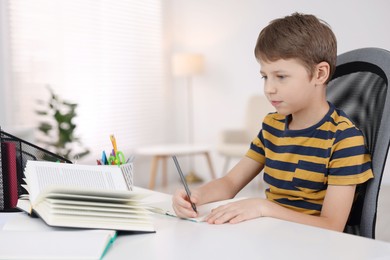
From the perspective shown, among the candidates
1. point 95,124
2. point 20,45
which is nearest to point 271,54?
point 20,45

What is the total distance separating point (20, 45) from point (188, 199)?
11.4 ft

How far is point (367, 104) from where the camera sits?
1264mm

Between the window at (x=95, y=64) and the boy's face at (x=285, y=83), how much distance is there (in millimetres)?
3315

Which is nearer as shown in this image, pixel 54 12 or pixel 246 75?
pixel 54 12

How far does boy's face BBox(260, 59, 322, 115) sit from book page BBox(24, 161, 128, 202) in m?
0.37

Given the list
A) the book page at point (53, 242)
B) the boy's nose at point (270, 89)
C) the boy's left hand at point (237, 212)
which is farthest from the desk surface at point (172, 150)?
the book page at point (53, 242)

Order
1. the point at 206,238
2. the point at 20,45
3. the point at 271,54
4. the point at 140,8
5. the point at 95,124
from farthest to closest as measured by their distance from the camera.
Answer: the point at 140,8 < the point at 95,124 < the point at 20,45 < the point at 271,54 < the point at 206,238

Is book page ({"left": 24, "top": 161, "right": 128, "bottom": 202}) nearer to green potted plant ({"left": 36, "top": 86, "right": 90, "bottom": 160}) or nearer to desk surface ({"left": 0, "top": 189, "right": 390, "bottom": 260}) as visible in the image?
desk surface ({"left": 0, "top": 189, "right": 390, "bottom": 260})

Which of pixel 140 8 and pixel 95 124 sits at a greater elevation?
pixel 140 8

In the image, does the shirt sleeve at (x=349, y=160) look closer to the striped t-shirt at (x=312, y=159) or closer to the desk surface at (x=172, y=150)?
the striped t-shirt at (x=312, y=159)

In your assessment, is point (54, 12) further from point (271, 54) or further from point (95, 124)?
point (271, 54)

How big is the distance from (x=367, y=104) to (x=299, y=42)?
246 millimetres

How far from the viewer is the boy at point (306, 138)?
111cm

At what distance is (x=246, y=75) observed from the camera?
5469 mm
